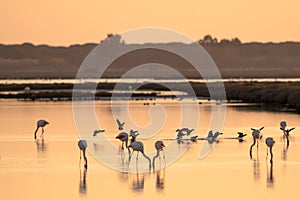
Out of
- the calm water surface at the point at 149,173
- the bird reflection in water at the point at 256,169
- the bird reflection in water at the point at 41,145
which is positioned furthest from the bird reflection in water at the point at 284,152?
the bird reflection in water at the point at 41,145

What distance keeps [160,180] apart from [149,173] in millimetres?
1183

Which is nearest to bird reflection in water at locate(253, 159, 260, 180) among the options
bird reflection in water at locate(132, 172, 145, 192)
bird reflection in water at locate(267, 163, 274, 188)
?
bird reflection in water at locate(267, 163, 274, 188)

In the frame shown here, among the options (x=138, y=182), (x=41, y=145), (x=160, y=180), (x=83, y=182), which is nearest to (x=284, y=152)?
(x=160, y=180)

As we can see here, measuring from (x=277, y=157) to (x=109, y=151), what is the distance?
474 cm

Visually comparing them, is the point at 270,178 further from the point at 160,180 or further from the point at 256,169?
the point at 160,180

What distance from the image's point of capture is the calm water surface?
20000 millimetres

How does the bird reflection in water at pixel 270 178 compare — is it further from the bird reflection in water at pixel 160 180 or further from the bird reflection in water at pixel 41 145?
the bird reflection in water at pixel 41 145

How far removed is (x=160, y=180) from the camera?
2194 centimetres

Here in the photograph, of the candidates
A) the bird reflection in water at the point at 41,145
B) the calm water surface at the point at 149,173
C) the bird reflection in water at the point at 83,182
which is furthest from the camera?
the bird reflection in water at the point at 41,145

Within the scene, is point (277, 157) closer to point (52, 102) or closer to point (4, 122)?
point (4, 122)

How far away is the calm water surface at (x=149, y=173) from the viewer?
20000 mm

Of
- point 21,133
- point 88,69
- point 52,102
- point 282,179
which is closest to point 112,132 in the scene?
point 21,133

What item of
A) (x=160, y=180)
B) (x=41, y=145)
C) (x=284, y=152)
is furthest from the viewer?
(x=41, y=145)

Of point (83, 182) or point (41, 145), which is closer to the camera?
point (83, 182)
